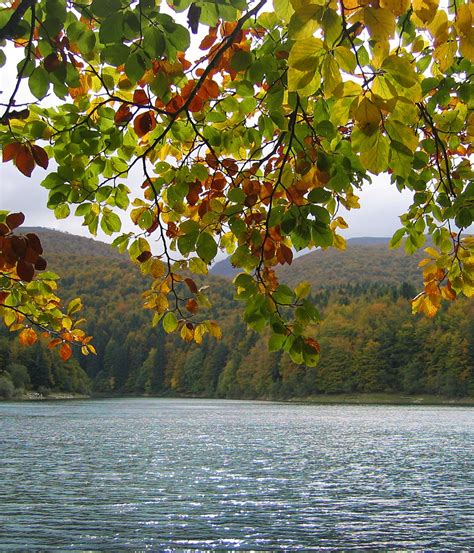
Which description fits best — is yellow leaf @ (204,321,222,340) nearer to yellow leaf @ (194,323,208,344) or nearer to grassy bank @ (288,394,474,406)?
yellow leaf @ (194,323,208,344)

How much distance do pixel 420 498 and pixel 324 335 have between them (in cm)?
14129

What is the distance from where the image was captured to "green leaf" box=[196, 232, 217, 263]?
10.4 feet

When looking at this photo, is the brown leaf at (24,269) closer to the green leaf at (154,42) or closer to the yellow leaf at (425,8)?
the green leaf at (154,42)

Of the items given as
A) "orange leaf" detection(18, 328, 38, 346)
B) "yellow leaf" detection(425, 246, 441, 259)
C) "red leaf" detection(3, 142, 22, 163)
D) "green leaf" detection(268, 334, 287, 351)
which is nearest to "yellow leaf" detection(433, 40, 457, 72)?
"green leaf" detection(268, 334, 287, 351)

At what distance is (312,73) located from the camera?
6.37 ft

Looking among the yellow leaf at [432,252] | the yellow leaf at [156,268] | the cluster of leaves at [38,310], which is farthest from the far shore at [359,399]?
the yellow leaf at [156,268]

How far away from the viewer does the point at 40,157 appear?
2809mm

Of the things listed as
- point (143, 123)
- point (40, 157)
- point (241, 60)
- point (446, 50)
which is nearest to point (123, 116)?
point (143, 123)

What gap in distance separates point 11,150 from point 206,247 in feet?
3.13

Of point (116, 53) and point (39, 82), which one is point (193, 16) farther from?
point (39, 82)

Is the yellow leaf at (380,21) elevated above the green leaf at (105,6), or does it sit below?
below

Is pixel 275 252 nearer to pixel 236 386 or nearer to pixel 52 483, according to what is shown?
pixel 52 483

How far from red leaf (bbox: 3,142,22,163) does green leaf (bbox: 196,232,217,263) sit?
901 millimetres

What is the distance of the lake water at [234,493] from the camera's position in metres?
18.3
